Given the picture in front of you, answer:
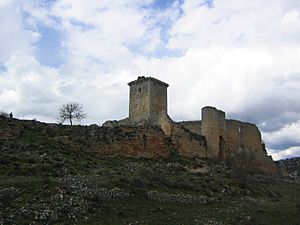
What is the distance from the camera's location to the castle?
37656mm

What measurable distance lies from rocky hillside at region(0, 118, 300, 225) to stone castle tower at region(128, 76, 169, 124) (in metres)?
5.93

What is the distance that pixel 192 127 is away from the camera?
134ft

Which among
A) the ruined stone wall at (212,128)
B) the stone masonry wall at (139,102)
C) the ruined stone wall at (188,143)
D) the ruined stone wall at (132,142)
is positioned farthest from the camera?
the stone masonry wall at (139,102)

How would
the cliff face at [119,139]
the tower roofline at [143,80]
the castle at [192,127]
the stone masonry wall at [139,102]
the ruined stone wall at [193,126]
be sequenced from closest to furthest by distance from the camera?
the cliff face at [119,139] → the castle at [192,127] → the ruined stone wall at [193,126] → the stone masonry wall at [139,102] → the tower roofline at [143,80]

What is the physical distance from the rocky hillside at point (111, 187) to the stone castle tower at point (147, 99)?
5926mm

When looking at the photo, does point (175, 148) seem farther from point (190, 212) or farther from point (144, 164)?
point (190, 212)

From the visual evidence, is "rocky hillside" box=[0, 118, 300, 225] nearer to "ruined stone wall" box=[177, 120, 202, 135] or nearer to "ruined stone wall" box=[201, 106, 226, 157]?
"ruined stone wall" box=[201, 106, 226, 157]

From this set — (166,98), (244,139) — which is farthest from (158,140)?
(244,139)

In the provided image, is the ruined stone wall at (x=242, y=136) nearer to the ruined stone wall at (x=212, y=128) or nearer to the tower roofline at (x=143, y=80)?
the ruined stone wall at (x=212, y=128)

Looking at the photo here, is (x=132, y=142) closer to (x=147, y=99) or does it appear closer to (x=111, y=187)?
(x=147, y=99)

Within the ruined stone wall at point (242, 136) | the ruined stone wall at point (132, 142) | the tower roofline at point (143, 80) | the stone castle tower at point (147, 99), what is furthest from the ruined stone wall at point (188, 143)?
the tower roofline at point (143, 80)

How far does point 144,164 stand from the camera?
29.8m

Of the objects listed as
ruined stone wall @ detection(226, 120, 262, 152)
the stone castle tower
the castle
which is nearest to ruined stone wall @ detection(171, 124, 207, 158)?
the castle

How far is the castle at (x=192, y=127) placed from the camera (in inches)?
1483
